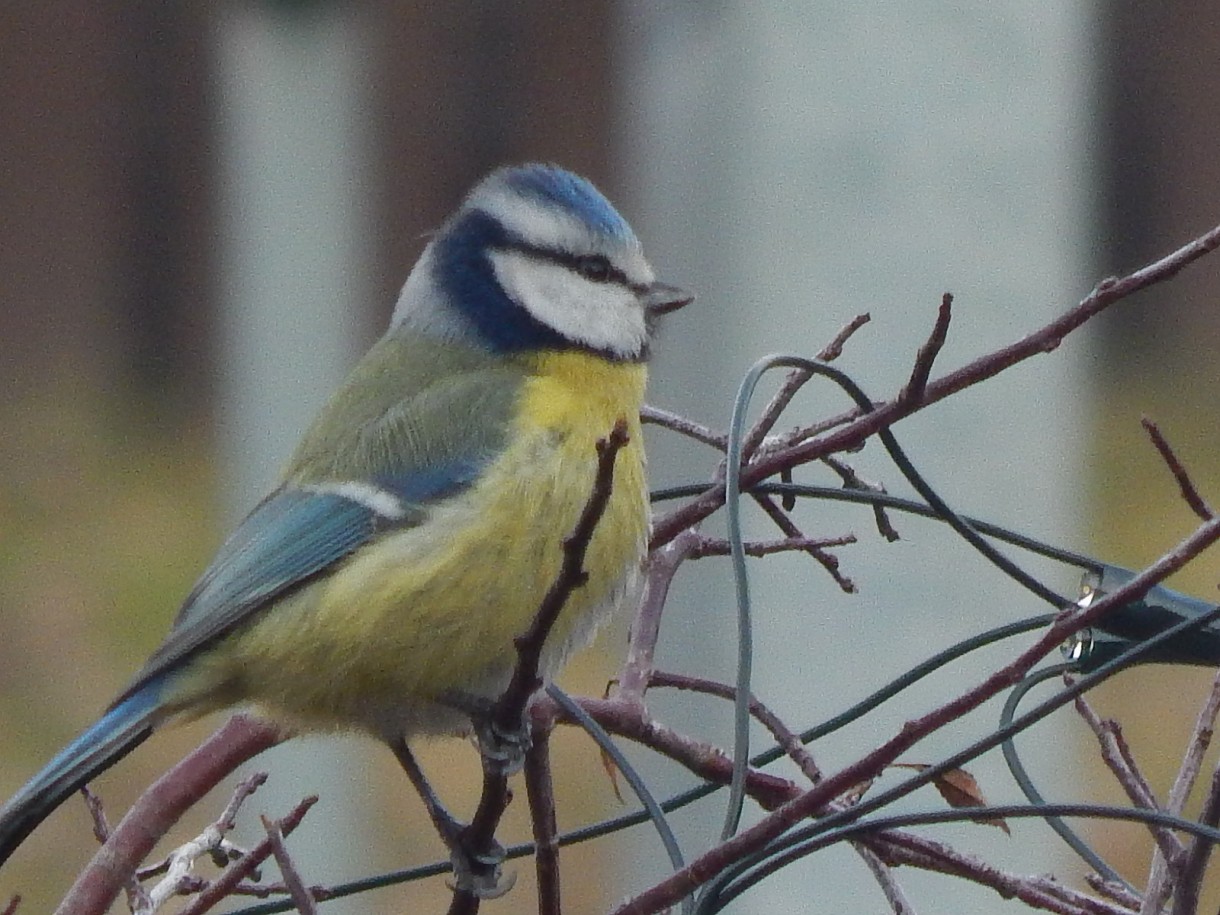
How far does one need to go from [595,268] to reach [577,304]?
4cm

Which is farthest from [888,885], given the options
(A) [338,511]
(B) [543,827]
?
(A) [338,511]

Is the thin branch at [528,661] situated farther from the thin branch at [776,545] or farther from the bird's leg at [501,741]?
the thin branch at [776,545]

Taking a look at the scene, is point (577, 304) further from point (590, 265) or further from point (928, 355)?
point (928, 355)

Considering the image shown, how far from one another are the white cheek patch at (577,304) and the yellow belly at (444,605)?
0.18 metres

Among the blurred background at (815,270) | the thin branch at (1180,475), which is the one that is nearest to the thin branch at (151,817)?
the blurred background at (815,270)

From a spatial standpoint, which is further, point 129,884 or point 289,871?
point 129,884

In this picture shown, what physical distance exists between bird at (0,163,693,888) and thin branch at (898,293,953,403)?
0.26 meters

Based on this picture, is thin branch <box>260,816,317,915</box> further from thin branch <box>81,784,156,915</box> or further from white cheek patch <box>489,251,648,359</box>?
white cheek patch <box>489,251,648,359</box>

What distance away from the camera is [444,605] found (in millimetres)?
1413

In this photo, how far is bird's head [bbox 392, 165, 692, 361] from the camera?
5.48 ft

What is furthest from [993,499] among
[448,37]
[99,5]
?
[99,5]

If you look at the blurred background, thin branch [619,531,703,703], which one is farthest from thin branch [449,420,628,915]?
the blurred background

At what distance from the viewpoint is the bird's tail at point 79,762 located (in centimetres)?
125

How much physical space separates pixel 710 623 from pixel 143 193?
6100mm
